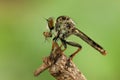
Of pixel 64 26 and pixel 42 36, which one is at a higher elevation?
pixel 64 26

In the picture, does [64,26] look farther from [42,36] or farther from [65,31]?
[42,36]

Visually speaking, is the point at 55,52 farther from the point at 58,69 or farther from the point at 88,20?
the point at 88,20

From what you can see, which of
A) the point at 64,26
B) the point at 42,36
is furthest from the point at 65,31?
the point at 42,36

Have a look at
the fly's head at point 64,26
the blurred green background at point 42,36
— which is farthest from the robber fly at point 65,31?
the blurred green background at point 42,36

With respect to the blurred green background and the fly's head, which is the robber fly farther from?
the blurred green background

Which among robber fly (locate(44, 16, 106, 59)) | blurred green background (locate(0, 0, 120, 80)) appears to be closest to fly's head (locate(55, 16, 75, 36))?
robber fly (locate(44, 16, 106, 59))

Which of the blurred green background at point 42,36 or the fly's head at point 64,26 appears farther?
the blurred green background at point 42,36

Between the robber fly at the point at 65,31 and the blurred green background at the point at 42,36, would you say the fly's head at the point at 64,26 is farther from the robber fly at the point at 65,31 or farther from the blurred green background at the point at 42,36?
the blurred green background at the point at 42,36

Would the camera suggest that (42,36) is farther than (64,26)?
Yes

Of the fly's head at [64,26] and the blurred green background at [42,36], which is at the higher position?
the fly's head at [64,26]
